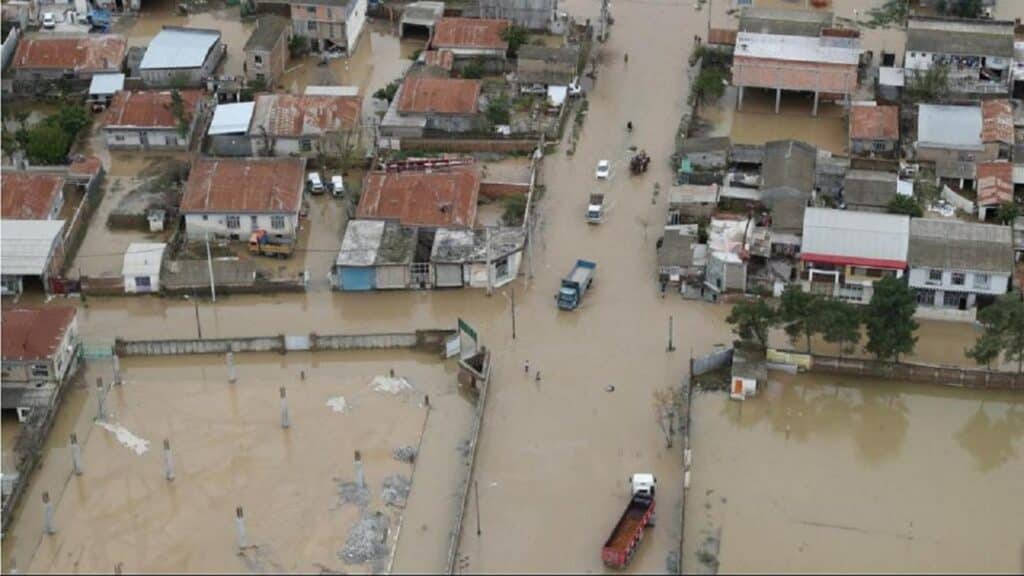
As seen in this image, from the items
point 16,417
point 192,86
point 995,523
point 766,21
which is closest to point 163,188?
point 192,86

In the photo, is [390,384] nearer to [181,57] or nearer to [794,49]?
[181,57]

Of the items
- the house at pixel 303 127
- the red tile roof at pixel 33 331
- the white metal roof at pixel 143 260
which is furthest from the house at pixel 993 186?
the red tile roof at pixel 33 331

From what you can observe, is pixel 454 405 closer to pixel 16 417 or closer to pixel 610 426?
pixel 610 426

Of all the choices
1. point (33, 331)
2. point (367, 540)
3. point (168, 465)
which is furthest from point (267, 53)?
point (367, 540)

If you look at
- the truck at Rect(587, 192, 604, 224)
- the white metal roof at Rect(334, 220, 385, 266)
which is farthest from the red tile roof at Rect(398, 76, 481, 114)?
the white metal roof at Rect(334, 220, 385, 266)

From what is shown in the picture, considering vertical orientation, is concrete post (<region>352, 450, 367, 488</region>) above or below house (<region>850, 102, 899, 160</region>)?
below

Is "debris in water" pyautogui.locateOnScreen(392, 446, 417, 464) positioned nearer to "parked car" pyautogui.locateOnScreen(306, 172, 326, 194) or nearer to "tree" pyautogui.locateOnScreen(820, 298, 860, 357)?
"tree" pyautogui.locateOnScreen(820, 298, 860, 357)
